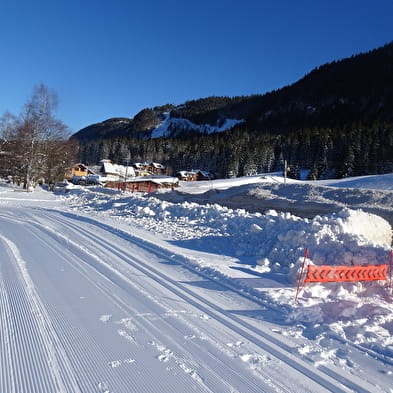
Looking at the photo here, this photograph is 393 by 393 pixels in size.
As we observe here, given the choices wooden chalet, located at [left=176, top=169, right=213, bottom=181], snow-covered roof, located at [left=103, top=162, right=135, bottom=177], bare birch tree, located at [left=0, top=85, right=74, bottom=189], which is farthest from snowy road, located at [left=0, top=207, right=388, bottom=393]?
wooden chalet, located at [left=176, top=169, right=213, bottom=181]

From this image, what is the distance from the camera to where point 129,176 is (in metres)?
87.7

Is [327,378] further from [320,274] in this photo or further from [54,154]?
[54,154]

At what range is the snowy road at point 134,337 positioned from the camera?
9.78ft

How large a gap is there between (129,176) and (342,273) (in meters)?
85.6

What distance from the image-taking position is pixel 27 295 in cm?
473

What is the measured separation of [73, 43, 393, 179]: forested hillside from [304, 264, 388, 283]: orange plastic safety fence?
62835mm

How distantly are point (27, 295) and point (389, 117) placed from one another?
147 meters

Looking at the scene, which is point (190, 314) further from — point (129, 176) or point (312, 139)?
point (312, 139)

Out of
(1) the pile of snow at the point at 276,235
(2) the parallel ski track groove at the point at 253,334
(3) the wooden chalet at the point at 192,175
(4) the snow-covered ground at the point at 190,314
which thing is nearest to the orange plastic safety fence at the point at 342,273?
(4) the snow-covered ground at the point at 190,314

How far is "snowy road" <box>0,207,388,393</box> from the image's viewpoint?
2.98 metres

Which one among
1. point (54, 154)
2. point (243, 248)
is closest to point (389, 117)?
point (54, 154)

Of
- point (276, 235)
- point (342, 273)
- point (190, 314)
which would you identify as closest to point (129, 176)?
point (276, 235)

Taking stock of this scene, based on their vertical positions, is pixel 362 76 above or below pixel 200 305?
above

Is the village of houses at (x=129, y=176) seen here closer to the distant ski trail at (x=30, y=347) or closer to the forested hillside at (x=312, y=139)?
the forested hillside at (x=312, y=139)
